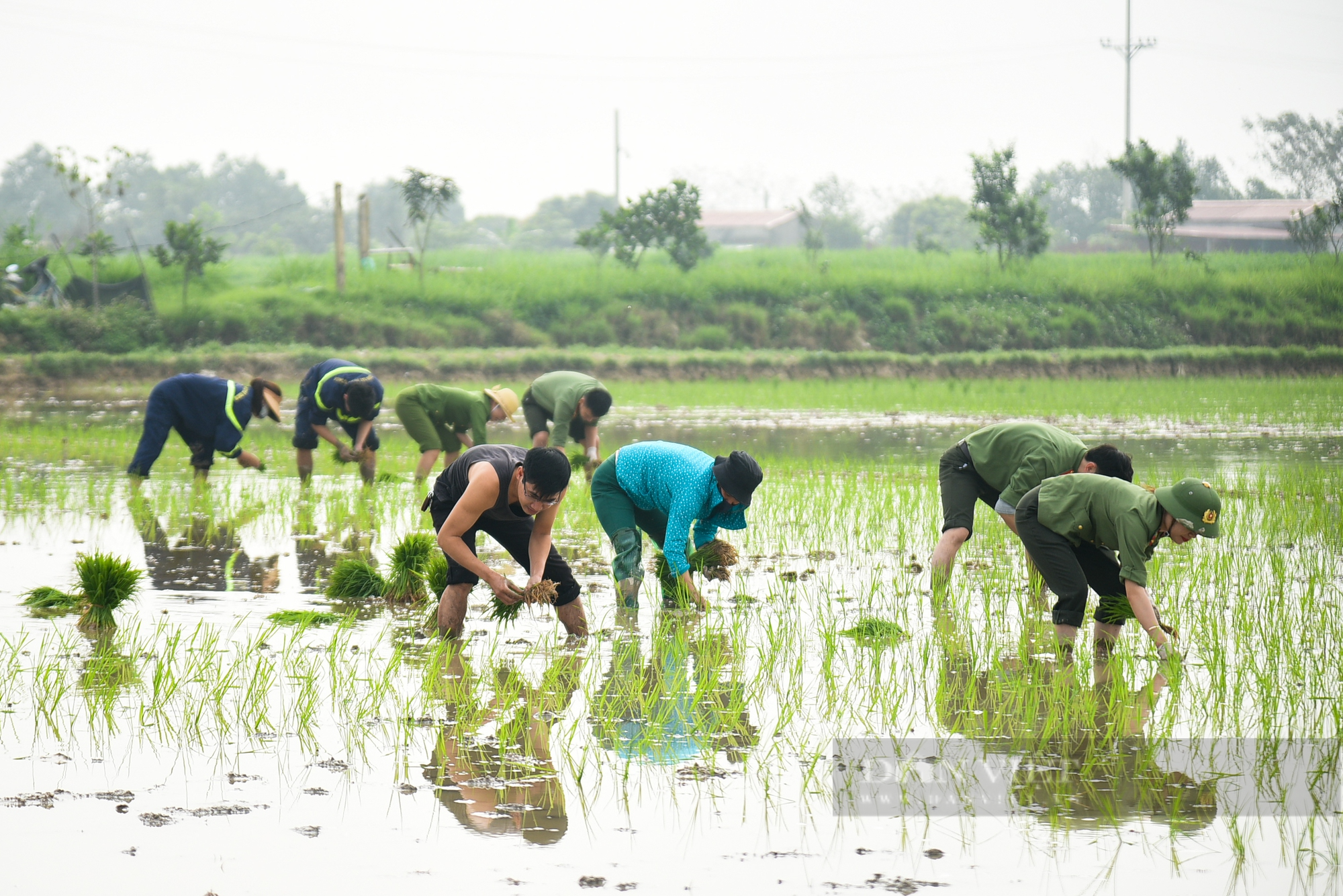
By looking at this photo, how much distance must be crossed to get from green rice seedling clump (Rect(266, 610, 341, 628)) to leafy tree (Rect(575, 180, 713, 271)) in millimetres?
25005

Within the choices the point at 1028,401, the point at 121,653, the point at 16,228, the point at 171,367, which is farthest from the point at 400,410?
the point at 16,228

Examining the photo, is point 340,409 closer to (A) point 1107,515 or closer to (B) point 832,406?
(A) point 1107,515

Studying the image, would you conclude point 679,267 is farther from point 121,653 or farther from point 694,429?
point 121,653

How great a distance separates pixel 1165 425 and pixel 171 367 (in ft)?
56.1

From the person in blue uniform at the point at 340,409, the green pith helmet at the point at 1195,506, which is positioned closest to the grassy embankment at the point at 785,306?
the person in blue uniform at the point at 340,409

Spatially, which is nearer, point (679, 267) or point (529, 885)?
point (529, 885)

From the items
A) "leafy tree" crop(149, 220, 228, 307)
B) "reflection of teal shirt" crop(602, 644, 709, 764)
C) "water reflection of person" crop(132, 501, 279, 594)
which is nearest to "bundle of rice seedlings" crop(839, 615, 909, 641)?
"reflection of teal shirt" crop(602, 644, 709, 764)

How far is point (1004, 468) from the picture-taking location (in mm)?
6012

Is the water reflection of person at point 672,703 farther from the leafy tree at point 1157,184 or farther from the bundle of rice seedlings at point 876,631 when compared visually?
the leafy tree at point 1157,184

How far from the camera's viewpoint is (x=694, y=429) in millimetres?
16031

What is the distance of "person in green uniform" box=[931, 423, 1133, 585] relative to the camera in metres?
5.44

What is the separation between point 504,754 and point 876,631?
2.13 m

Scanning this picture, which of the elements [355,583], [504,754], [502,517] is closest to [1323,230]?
[355,583]

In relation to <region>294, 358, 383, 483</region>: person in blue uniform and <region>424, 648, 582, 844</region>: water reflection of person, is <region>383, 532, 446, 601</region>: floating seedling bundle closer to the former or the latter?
<region>424, 648, 582, 844</region>: water reflection of person
